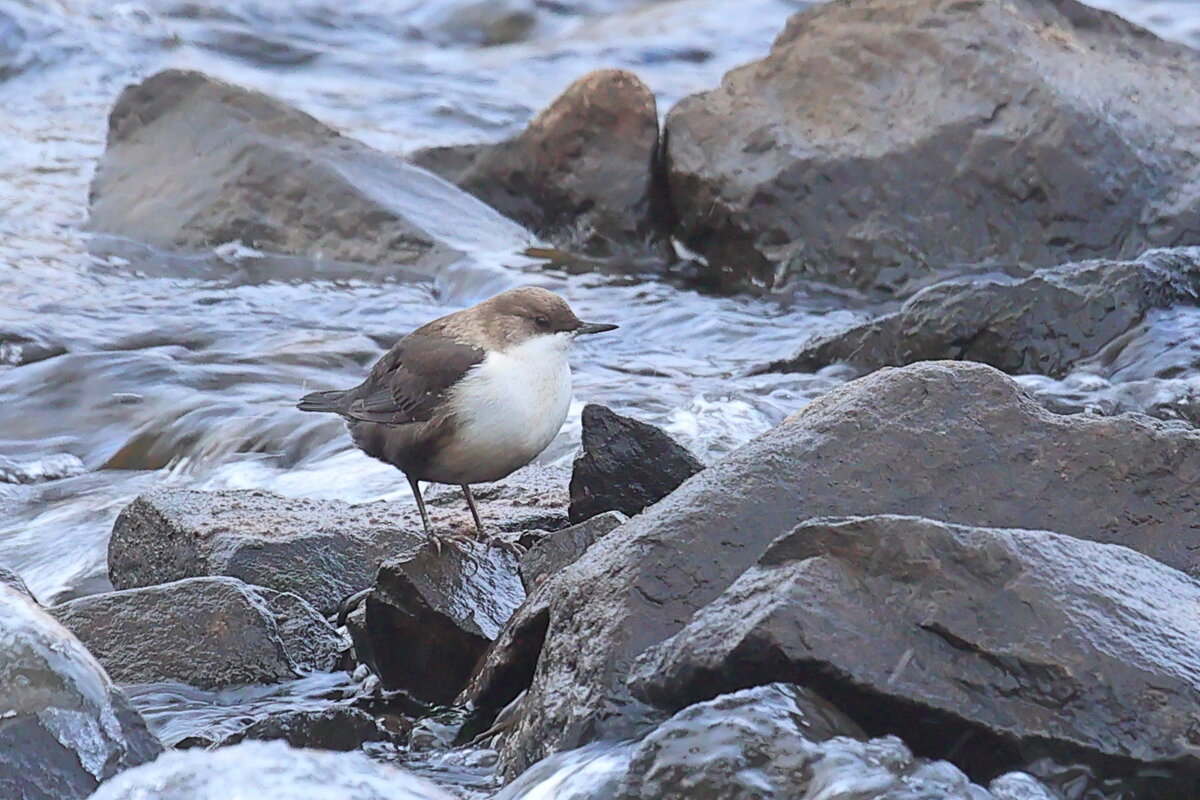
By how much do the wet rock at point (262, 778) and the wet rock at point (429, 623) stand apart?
33.2 inches

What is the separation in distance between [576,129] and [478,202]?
2.60ft

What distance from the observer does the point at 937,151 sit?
8.74m

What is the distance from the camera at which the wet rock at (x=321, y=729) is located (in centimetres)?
379

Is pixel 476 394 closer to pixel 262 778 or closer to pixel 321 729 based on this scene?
pixel 321 729

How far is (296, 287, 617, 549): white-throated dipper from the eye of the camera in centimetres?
493

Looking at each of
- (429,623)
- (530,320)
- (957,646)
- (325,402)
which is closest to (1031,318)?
(530,320)

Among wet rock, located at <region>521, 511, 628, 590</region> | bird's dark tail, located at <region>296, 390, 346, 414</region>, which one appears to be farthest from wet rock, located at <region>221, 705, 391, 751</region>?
bird's dark tail, located at <region>296, 390, 346, 414</region>

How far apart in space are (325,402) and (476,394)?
0.78 meters

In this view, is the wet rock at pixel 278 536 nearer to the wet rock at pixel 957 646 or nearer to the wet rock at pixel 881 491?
the wet rock at pixel 881 491

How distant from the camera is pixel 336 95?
13945 millimetres

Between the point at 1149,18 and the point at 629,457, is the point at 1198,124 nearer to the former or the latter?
the point at 629,457

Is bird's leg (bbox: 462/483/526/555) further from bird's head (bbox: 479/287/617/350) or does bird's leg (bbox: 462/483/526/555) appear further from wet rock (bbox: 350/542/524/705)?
bird's head (bbox: 479/287/617/350)

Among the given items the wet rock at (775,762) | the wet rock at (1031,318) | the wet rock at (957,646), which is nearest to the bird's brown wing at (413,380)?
the wet rock at (957,646)

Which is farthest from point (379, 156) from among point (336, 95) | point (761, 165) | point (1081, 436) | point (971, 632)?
point (971, 632)
